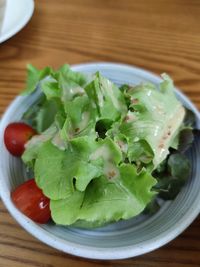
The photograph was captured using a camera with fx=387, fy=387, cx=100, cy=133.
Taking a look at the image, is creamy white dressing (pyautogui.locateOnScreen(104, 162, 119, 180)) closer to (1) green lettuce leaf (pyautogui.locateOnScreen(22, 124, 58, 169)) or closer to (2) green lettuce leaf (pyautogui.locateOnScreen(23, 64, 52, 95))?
(1) green lettuce leaf (pyautogui.locateOnScreen(22, 124, 58, 169))

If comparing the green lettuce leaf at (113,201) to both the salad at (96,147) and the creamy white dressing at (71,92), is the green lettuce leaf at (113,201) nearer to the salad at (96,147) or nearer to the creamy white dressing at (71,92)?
the salad at (96,147)

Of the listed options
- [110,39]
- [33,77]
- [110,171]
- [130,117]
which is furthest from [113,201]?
[110,39]

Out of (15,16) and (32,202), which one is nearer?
(32,202)

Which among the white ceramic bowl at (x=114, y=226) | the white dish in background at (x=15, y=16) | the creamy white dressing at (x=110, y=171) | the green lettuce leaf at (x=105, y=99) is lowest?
the white ceramic bowl at (x=114, y=226)

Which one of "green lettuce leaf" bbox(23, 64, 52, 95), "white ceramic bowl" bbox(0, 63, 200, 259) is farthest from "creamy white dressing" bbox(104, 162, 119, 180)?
"green lettuce leaf" bbox(23, 64, 52, 95)

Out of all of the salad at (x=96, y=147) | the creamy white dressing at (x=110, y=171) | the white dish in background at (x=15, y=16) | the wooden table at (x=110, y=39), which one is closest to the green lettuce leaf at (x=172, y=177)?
the salad at (x=96, y=147)

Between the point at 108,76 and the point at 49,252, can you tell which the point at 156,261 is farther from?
the point at 108,76

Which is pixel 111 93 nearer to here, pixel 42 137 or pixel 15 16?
pixel 42 137
